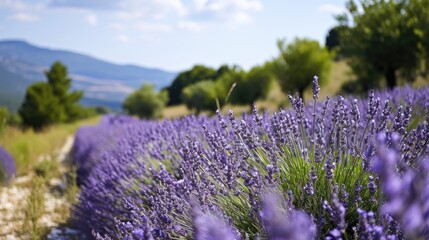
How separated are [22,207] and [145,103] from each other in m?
37.0

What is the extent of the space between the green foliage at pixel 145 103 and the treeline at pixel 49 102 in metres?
5.15

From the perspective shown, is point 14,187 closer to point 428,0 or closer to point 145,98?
point 428,0

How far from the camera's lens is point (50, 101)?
37.9 meters

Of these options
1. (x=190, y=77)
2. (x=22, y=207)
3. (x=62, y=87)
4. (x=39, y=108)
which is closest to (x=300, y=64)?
(x=22, y=207)

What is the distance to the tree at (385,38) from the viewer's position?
14.6 meters

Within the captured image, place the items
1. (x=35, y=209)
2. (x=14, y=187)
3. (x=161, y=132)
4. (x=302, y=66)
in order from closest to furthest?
(x=35, y=209) → (x=161, y=132) → (x=14, y=187) → (x=302, y=66)

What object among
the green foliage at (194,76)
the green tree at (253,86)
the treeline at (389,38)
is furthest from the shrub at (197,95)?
the treeline at (389,38)

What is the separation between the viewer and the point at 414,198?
79cm

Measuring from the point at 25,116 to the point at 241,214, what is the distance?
126 ft

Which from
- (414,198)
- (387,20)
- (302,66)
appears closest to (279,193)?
(414,198)

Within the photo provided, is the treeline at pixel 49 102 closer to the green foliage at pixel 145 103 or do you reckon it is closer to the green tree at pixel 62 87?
the green tree at pixel 62 87

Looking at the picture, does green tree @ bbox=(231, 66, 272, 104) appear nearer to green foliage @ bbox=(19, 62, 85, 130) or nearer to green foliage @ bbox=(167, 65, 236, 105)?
green foliage @ bbox=(19, 62, 85, 130)

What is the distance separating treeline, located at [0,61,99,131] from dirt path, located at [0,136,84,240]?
28296 millimetres

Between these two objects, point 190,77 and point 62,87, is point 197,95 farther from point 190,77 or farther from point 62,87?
point 190,77
